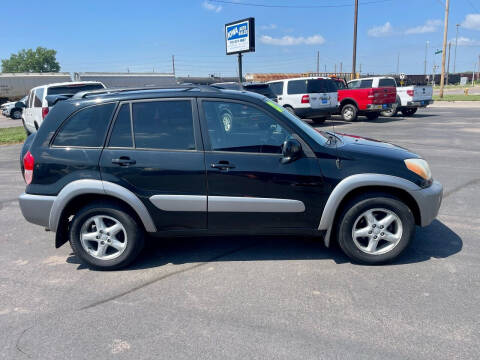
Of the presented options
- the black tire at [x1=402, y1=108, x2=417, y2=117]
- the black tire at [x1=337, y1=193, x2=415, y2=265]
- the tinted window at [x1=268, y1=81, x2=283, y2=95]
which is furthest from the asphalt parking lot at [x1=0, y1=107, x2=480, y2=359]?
the black tire at [x1=402, y1=108, x2=417, y2=117]

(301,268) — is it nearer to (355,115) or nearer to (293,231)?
(293,231)

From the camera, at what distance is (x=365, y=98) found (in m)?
17.2

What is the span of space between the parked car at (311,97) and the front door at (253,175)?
12457 mm

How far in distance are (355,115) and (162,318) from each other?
16.6m

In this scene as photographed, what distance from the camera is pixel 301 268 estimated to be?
3852mm

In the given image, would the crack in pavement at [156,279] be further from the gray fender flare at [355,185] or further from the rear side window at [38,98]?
the rear side window at [38,98]

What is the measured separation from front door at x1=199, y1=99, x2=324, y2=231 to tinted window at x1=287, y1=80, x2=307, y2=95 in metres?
13.0

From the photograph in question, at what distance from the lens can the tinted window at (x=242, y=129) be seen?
12.3 feet

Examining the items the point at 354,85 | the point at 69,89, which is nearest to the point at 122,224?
the point at 69,89

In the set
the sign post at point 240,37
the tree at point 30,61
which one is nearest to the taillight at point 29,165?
the sign post at point 240,37

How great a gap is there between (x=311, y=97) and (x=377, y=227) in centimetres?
1294

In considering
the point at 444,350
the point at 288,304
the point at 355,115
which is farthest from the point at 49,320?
the point at 355,115

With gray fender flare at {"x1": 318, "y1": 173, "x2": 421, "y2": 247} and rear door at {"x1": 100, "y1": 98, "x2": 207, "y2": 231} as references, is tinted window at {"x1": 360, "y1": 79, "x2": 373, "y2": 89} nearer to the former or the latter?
gray fender flare at {"x1": 318, "y1": 173, "x2": 421, "y2": 247}

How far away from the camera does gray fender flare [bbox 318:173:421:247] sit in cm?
367
